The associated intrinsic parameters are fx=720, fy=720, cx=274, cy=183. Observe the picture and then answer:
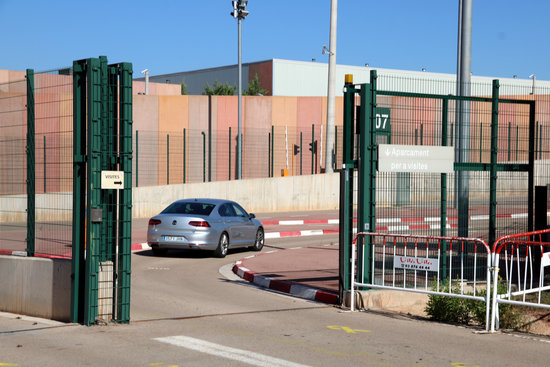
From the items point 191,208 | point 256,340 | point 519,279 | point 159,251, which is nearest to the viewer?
point 256,340

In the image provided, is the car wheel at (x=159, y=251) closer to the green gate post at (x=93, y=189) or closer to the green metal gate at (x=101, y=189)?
the green metal gate at (x=101, y=189)

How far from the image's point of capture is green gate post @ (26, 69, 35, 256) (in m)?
10.4

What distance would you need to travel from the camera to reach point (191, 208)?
1744 centimetres

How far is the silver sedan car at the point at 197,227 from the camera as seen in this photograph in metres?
16.8

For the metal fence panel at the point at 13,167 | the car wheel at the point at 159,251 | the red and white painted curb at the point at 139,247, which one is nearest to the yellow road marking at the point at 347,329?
the metal fence panel at the point at 13,167

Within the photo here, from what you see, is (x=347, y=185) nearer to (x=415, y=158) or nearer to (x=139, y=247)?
(x=415, y=158)

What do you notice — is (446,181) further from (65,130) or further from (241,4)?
(241,4)

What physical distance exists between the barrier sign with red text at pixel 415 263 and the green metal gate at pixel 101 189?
4008mm

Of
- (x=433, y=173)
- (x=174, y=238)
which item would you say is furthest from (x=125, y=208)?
(x=174, y=238)

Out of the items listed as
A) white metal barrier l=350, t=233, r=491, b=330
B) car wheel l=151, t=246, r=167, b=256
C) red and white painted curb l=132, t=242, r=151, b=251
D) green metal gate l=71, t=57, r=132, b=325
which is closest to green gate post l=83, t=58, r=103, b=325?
green metal gate l=71, t=57, r=132, b=325

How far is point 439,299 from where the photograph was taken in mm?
9891

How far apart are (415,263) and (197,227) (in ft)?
24.3

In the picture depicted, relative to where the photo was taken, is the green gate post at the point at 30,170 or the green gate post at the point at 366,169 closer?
the green gate post at the point at 30,170

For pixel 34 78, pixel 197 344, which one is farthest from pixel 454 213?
pixel 34 78
